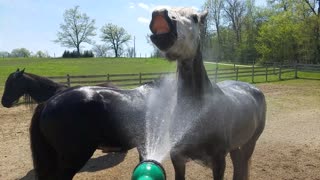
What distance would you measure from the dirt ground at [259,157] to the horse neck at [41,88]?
4.01 feet

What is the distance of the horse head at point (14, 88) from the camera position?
780 centimetres

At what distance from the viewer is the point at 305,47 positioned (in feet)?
130

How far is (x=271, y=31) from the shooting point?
145ft

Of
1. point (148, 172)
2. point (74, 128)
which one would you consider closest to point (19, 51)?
point (74, 128)

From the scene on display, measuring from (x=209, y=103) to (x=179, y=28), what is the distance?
96 cm

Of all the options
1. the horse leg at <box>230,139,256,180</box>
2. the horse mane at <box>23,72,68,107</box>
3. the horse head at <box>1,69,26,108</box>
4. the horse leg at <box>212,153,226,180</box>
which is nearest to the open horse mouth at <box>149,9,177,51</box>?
the horse leg at <box>212,153,226,180</box>

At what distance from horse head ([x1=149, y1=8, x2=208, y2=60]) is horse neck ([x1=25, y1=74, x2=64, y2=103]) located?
457 cm

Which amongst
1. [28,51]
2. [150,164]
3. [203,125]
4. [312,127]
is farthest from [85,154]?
[28,51]

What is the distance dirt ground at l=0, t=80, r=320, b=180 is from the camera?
598cm

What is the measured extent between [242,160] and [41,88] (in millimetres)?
4394

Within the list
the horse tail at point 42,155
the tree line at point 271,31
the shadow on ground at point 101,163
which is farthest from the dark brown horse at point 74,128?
the tree line at point 271,31

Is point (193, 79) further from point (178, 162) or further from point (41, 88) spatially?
point (41, 88)

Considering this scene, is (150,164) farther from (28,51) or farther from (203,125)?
(28,51)

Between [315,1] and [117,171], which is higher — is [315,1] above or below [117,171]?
above
